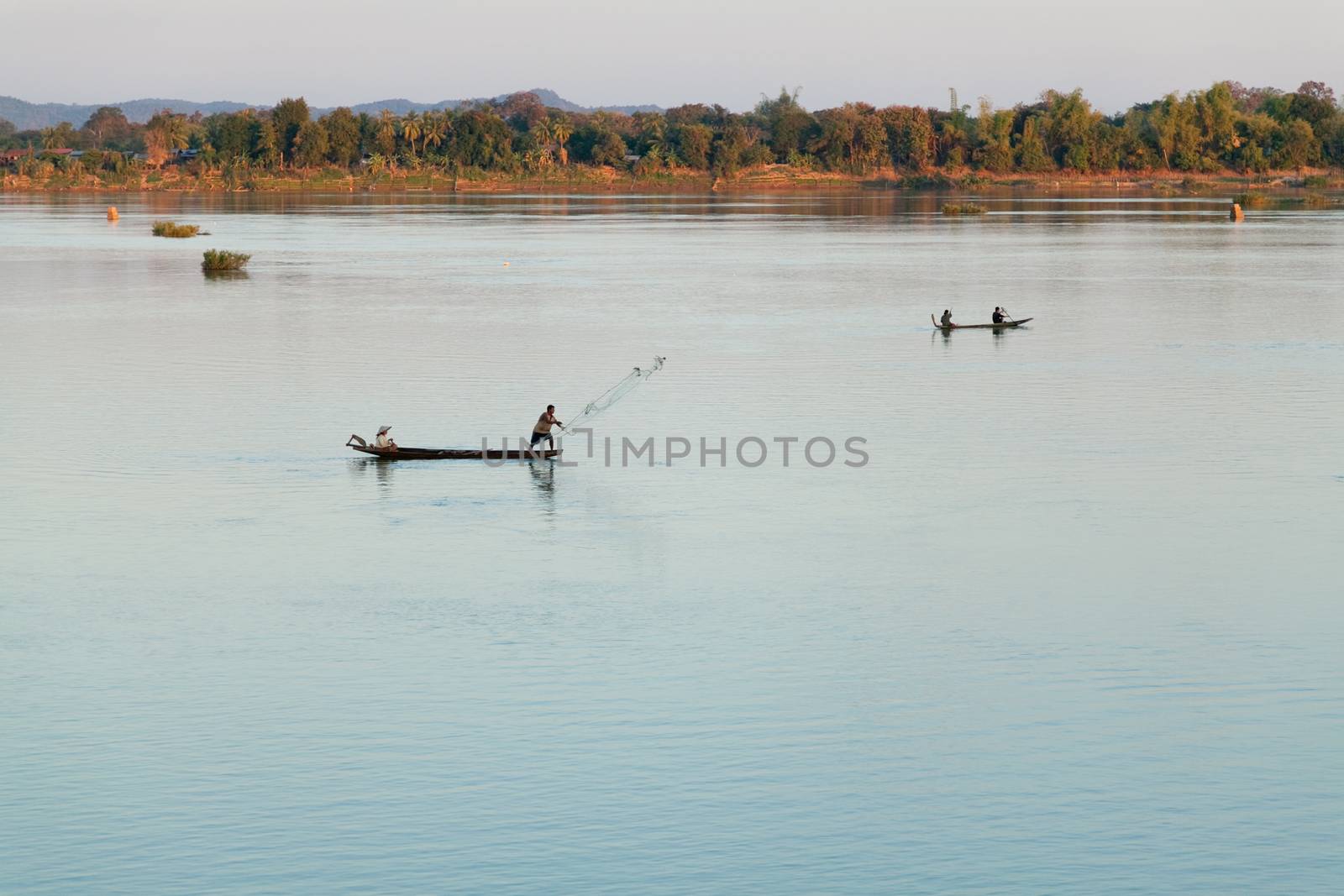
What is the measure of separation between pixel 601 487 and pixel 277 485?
250 inches

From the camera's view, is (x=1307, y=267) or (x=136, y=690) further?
(x=1307, y=267)

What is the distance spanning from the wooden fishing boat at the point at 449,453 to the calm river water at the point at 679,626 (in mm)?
327

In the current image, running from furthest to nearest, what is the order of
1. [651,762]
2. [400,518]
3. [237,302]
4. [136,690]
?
[237,302] → [400,518] → [136,690] → [651,762]

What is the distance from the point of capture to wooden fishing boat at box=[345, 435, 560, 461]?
36.0 m

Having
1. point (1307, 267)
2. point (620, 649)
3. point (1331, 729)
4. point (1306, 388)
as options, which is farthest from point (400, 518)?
point (1307, 267)

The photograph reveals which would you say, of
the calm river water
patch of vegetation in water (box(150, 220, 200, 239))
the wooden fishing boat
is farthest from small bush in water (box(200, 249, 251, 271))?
the wooden fishing boat

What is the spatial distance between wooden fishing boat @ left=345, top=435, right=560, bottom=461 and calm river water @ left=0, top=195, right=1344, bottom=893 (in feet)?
1.07

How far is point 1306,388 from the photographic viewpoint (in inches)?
1893

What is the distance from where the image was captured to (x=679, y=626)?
82.8 feet

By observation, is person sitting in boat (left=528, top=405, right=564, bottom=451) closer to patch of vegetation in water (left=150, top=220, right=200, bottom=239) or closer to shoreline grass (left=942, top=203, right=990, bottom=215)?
patch of vegetation in water (left=150, top=220, right=200, bottom=239)

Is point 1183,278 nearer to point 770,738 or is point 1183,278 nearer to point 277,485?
point 277,485

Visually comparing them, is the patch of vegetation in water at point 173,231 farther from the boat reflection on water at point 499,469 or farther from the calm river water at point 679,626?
the boat reflection on water at point 499,469

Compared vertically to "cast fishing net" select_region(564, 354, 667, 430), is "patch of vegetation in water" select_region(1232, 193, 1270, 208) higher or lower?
higher

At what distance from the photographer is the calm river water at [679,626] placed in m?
18.0
